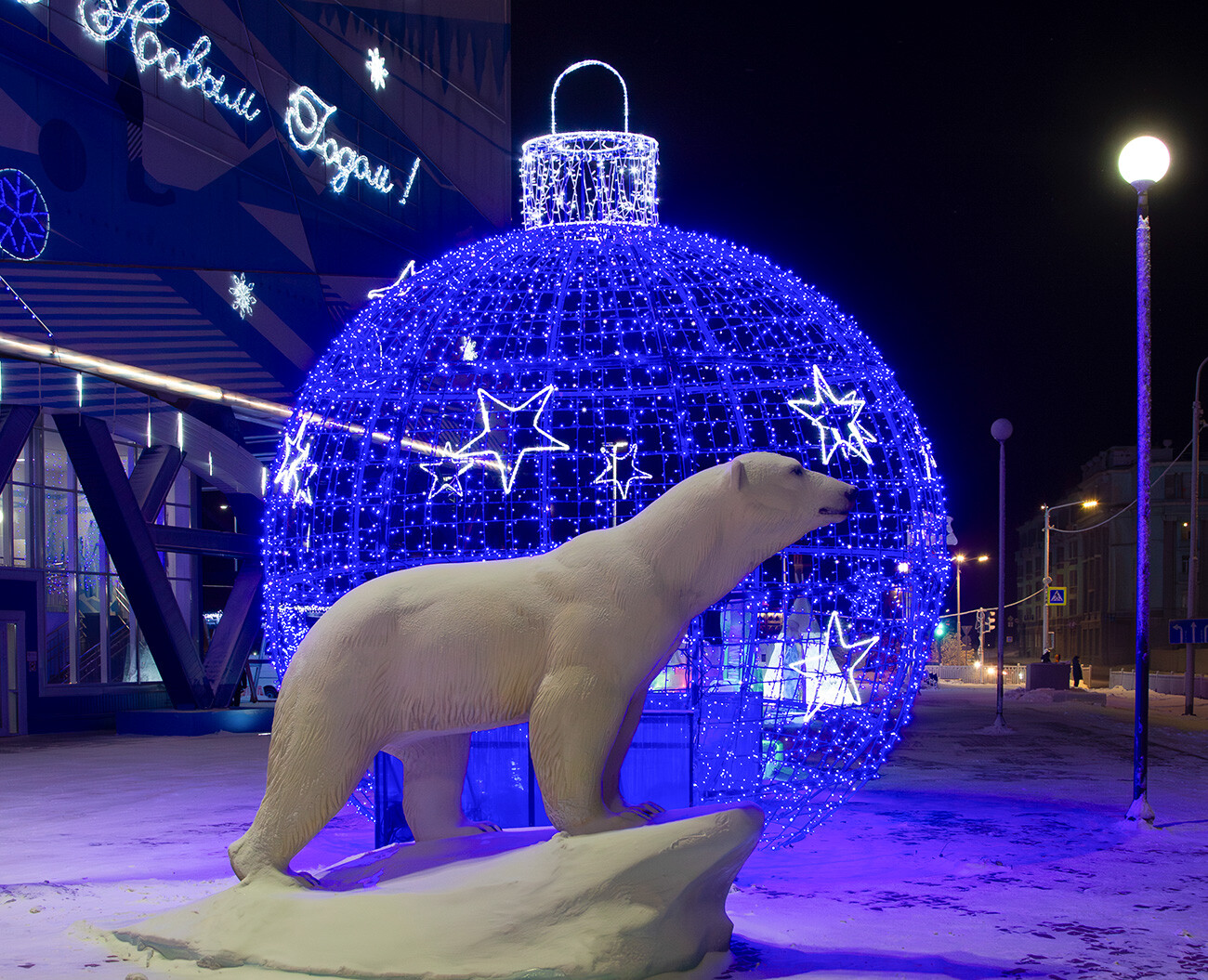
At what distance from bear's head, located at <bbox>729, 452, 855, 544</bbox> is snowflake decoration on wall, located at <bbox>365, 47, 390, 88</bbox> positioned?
1879 cm

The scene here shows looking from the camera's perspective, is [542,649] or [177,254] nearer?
[542,649]

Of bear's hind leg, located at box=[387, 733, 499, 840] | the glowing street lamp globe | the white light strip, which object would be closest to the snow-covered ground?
bear's hind leg, located at box=[387, 733, 499, 840]

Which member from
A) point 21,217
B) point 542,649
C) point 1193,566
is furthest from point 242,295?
point 1193,566

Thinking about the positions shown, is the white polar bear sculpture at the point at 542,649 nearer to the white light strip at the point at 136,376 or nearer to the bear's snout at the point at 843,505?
the bear's snout at the point at 843,505

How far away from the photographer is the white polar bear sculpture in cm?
410

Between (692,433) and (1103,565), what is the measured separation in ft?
192

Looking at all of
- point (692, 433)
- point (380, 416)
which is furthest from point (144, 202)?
point (692, 433)

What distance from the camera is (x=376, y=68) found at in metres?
21.1

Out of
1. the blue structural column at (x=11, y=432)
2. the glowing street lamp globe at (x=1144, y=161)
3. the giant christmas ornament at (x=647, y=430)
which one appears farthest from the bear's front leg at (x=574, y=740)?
the blue structural column at (x=11, y=432)

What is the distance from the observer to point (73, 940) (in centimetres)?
462

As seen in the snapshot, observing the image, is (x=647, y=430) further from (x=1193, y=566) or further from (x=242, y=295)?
(x=1193, y=566)

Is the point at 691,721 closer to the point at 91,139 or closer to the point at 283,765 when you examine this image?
the point at 283,765

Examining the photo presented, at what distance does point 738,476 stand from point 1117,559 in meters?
57.9

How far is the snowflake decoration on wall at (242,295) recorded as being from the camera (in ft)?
60.3
